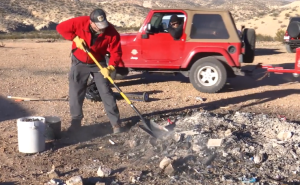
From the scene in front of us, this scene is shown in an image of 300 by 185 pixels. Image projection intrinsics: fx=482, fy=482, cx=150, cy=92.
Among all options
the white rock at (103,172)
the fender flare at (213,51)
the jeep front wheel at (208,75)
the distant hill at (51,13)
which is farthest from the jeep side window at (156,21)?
the distant hill at (51,13)

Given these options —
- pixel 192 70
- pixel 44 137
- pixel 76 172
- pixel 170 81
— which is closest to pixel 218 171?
pixel 76 172

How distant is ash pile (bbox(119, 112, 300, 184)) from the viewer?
17.7 feet

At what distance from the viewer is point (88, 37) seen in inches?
256

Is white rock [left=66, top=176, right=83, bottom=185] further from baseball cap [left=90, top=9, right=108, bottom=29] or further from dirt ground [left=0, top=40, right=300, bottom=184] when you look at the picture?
baseball cap [left=90, top=9, right=108, bottom=29]

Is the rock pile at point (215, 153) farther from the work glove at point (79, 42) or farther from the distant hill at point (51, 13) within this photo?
the distant hill at point (51, 13)

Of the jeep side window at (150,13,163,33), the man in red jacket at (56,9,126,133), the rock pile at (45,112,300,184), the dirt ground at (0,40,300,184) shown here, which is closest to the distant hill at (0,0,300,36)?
the dirt ground at (0,40,300,184)

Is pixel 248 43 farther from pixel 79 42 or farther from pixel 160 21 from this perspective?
pixel 79 42

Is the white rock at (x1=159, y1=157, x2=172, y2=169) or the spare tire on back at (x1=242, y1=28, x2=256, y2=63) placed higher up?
the spare tire on back at (x1=242, y1=28, x2=256, y2=63)

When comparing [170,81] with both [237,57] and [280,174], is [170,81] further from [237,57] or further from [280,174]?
[280,174]

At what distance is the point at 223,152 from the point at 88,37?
2351 millimetres

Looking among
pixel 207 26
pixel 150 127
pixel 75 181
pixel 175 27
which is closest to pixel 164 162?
pixel 75 181

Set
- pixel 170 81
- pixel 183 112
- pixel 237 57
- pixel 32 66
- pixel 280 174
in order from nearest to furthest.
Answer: pixel 280 174 < pixel 183 112 < pixel 237 57 < pixel 170 81 < pixel 32 66

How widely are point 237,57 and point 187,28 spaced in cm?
121

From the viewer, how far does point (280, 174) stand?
17.9 ft
